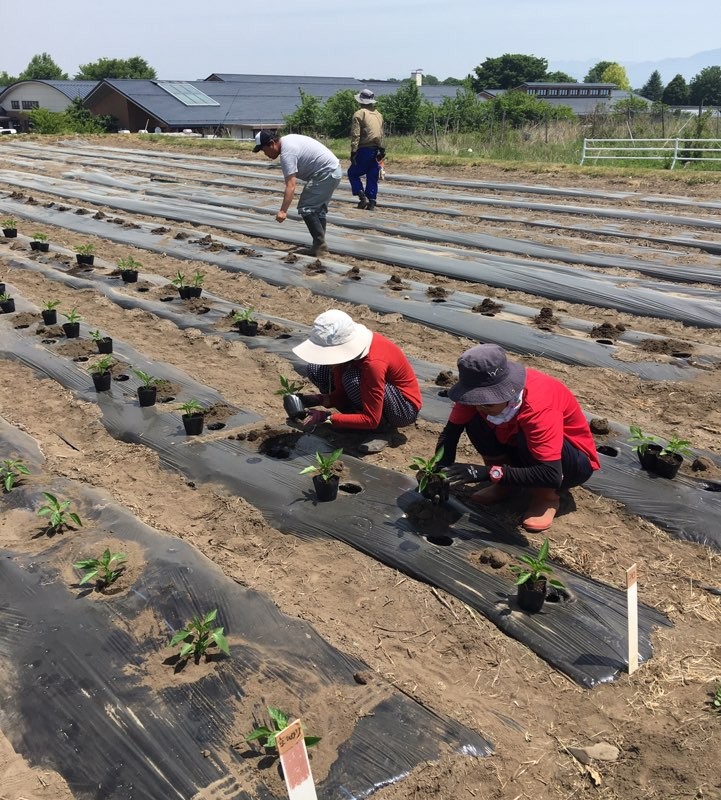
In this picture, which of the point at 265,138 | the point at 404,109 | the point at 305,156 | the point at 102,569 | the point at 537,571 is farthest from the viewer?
the point at 404,109

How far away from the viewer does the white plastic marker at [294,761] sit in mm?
1811

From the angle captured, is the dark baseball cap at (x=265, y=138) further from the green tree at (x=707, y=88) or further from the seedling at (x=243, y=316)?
the green tree at (x=707, y=88)

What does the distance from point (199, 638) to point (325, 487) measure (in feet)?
4.11

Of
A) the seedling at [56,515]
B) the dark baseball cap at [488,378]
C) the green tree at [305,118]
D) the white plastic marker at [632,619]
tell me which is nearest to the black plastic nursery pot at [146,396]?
the seedling at [56,515]

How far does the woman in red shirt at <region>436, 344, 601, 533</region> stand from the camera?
10.4 feet

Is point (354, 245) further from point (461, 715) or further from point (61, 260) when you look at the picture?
point (461, 715)

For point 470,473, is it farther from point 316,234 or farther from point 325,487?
point 316,234

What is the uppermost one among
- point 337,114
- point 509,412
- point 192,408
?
point 337,114

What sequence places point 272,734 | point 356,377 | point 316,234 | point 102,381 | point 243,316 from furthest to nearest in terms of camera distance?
point 316,234 → point 243,316 → point 102,381 → point 356,377 → point 272,734

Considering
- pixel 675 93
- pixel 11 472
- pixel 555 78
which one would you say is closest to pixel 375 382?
pixel 11 472

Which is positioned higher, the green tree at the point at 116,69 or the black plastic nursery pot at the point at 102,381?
the green tree at the point at 116,69

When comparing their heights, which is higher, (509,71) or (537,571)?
(509,71)

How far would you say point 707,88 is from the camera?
77375 mm

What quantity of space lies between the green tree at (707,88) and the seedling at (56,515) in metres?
86.8
